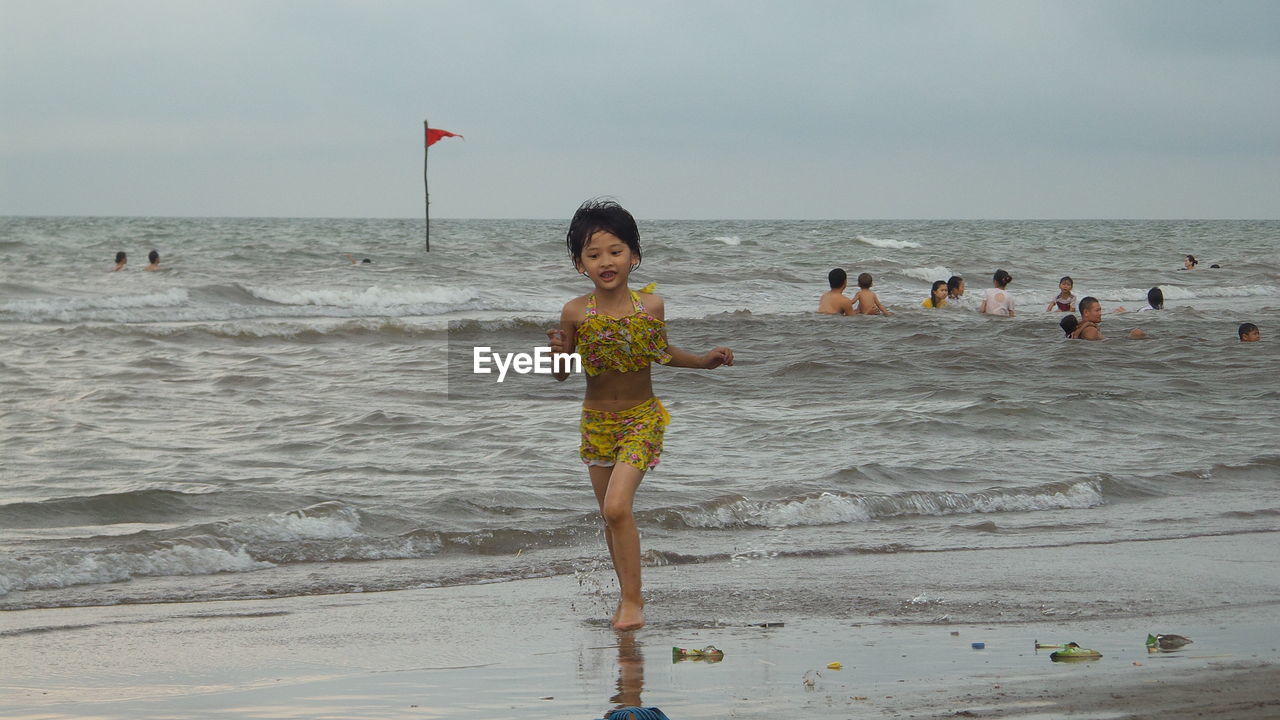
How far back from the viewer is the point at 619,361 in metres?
4.73

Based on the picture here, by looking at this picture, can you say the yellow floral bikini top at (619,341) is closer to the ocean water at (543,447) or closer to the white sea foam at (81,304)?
the ocean water at (543,447)

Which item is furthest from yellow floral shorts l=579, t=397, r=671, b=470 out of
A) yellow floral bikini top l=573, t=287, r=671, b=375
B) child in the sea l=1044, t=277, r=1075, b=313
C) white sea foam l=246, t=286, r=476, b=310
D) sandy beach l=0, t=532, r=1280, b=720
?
white sea foam l=246, t=286, r=476, b=310

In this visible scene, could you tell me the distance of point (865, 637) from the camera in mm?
4461

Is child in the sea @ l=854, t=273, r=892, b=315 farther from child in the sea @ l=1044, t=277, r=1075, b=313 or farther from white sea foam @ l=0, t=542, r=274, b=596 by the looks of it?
white sea foam @ l=0, t=542, r=274, b=596

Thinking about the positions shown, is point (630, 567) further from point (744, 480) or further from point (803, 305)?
point (803, 305)

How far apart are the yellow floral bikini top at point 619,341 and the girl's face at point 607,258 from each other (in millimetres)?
96

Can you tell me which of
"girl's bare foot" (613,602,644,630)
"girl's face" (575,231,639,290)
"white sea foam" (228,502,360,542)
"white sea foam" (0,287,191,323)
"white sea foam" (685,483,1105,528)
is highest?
"girl's face" (575,231,639,290)

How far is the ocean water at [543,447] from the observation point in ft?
20.6

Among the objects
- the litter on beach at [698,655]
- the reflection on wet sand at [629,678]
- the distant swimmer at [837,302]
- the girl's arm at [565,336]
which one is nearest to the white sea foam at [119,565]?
the girl's arm at [565,336]

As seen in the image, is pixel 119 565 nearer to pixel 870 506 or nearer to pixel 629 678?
pixel 629 678

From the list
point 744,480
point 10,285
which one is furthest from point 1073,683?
point 10,285

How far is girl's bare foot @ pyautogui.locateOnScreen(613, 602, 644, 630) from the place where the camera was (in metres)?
4.63

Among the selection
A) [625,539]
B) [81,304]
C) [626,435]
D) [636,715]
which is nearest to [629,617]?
[625,539]

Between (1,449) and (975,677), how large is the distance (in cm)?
704
